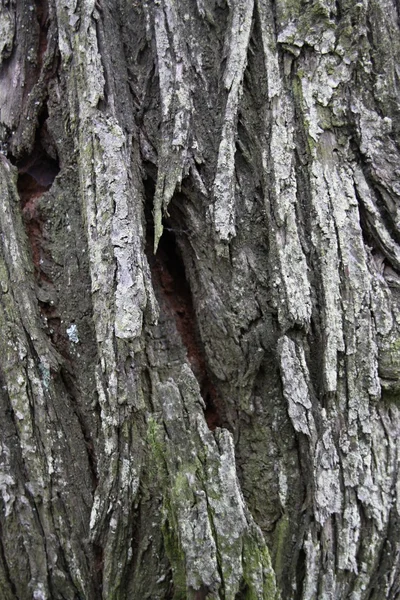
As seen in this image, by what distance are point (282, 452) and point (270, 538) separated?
7.6 inches

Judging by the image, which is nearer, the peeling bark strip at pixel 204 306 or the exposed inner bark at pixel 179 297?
the peeling bark strip at pixel 204 306

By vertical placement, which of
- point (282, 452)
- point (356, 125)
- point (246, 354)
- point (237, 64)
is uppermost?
point (237, 64)

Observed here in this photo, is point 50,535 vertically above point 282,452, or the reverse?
point 282,452

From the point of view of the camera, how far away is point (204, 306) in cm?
133

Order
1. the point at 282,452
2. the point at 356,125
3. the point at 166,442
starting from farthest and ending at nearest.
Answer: the point at 356,125 → the point at 282,452 → the point at 166,442

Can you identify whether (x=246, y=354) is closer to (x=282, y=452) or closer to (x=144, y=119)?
(x=282, y=452)

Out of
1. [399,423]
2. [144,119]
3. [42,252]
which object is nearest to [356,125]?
[144,119]

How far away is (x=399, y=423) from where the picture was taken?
124cm

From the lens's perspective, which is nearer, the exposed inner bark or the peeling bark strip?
the peeling bark strip

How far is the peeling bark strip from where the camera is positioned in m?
1.17

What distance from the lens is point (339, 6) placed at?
4.48 ft

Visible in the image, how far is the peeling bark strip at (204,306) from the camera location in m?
1.17

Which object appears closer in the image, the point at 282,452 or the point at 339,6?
the point at 282,452

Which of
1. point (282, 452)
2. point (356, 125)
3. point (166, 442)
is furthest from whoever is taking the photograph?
point (356, 125)
